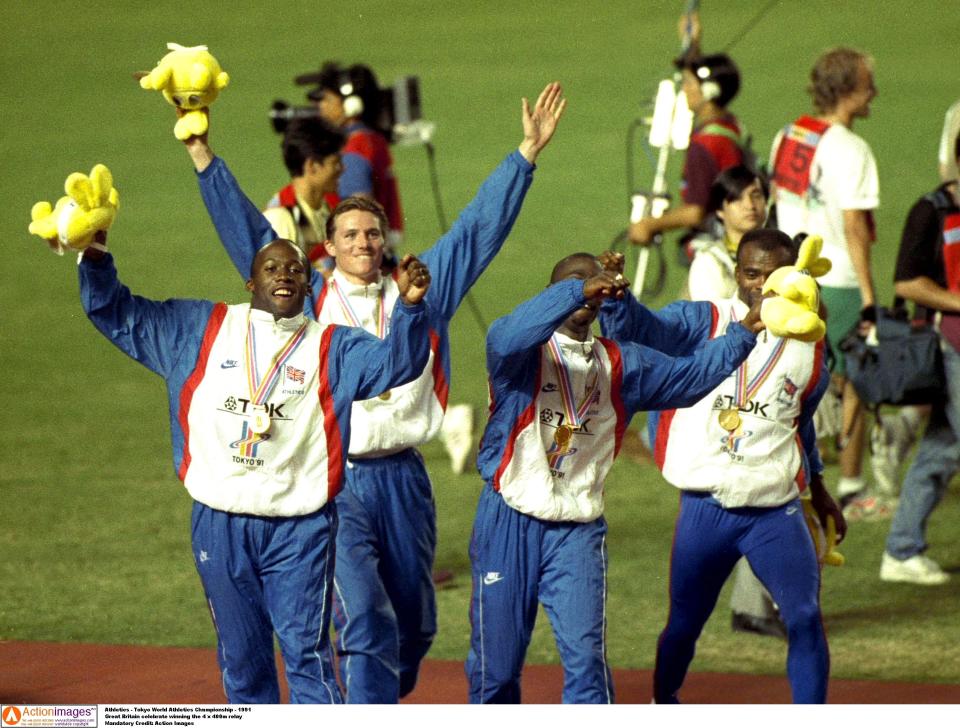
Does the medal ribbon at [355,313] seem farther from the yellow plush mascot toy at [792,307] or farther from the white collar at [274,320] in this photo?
the yellow plush mascot toy at [792,307]

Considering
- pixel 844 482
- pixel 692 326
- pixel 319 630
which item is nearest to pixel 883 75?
pixel 844 482

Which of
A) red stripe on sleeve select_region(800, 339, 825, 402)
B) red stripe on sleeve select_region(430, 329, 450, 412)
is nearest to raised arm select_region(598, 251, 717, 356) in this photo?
red stripe on sleeve select_region(800, 339, 825, 402)

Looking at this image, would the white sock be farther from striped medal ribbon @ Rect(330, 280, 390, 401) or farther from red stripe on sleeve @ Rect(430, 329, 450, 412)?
striped medal ribbon @ Rect(330, 280, 390, 401)

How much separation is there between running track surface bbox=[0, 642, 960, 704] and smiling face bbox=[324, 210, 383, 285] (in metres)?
1.51

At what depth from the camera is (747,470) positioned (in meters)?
5.22

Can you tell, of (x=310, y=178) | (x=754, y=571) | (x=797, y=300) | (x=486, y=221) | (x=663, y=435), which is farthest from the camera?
(x=310, y=178)

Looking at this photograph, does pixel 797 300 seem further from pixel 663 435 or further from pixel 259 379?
pixel 259 379

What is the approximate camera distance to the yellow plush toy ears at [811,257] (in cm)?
483

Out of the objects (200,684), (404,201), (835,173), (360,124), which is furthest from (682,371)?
(404,201)

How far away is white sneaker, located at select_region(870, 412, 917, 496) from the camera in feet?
27.3

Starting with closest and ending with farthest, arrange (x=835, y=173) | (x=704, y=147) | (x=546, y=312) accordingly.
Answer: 1. (x=546, y=312)
2. (x=835, y=173)
3. (x=704, y=147)

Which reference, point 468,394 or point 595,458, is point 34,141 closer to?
point 468,394

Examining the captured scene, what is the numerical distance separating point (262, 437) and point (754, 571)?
1.64 m

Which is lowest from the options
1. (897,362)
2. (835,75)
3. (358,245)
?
(897,362)
